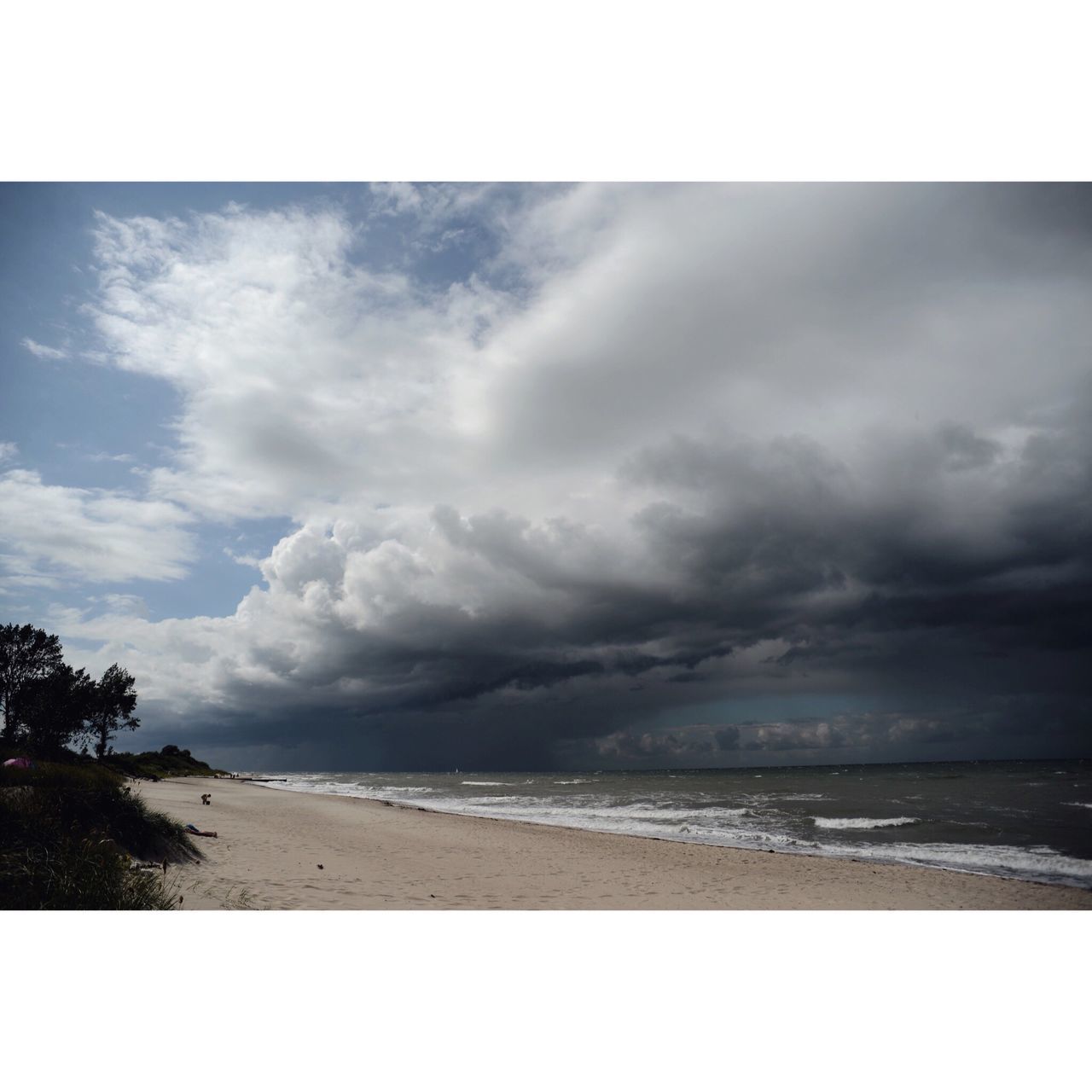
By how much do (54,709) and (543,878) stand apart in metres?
41.6

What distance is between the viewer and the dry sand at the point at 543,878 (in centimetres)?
1045

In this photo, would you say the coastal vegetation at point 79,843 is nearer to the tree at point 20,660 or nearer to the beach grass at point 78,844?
the beach grass at point 78,844

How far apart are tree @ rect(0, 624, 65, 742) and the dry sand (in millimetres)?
31778

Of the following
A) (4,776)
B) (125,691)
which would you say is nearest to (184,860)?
(4,776)

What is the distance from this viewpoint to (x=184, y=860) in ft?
38.2

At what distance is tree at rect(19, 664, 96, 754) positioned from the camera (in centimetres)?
3700

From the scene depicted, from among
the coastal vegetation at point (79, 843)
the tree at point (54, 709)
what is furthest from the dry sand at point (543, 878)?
the tree at point (54, 709)

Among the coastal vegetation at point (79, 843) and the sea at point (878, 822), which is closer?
the coastal vegetation at point (79, 843)

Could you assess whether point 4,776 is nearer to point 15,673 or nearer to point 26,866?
point 26,866

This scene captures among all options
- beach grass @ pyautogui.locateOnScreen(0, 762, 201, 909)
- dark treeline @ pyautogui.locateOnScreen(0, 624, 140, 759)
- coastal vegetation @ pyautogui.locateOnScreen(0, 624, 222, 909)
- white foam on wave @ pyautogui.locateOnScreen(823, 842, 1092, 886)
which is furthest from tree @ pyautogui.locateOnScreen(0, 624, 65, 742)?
white foam on wave @ pyautogui.locateOnScreen(823, 842, 1092, 886)

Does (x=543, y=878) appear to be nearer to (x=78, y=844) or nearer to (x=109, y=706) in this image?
(x=78, y=844)

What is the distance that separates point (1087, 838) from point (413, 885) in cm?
1866

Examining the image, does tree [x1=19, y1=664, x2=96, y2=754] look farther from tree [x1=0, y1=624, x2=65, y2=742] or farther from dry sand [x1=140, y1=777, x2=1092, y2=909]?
dry sand [x1=140, y1=777, x2=1092, y2=909]

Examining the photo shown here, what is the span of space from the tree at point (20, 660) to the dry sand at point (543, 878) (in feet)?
104
